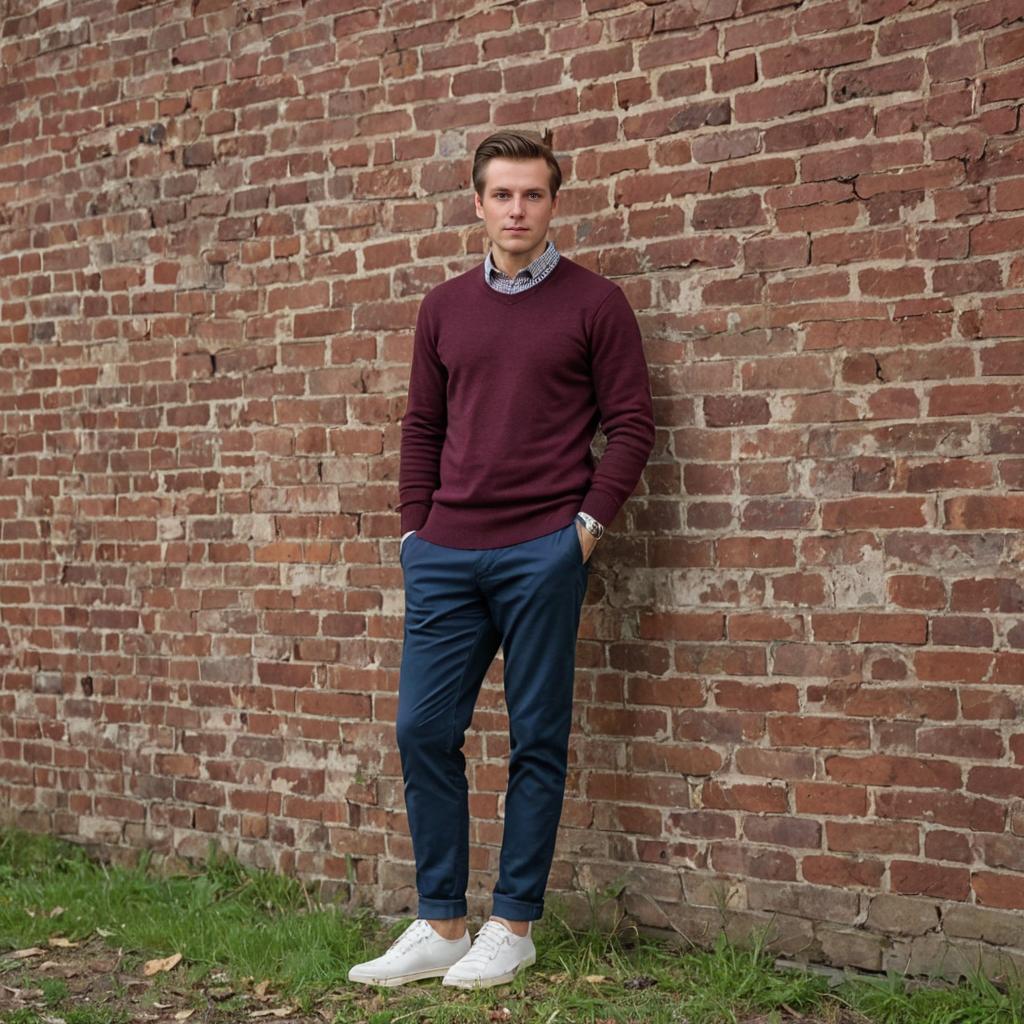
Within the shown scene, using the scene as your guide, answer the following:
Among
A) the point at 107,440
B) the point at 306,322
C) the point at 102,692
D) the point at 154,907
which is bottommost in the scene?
the point at 154,907

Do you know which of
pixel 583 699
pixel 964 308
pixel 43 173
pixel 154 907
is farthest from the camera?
pixel 43 173

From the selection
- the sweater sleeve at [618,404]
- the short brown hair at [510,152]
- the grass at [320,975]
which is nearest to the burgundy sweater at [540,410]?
the sweater sleeve at [618,404]

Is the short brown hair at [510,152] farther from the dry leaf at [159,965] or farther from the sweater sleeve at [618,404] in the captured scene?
the dry leaf at [159,965]

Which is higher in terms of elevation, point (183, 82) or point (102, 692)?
point (183, 82)

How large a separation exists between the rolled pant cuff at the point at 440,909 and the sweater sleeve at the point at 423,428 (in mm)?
1075

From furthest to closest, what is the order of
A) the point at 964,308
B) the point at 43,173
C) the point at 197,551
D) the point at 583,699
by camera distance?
the point at 43,173, the point at 197,551, the point at 583,699, the point at 964,308

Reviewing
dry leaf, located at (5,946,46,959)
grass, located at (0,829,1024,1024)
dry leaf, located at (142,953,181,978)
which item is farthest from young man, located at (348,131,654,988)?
dry leaf, located at (5,946,46,959)

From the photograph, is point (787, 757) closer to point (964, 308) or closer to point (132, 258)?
point (964, 308)

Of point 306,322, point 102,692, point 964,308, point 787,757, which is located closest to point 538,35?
point 306,322

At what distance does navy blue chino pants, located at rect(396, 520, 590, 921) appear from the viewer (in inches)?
143

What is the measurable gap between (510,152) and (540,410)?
0.73 meters

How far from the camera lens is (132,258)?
16.7ft

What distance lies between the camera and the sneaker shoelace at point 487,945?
362 centimetres

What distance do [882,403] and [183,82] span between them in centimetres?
292
